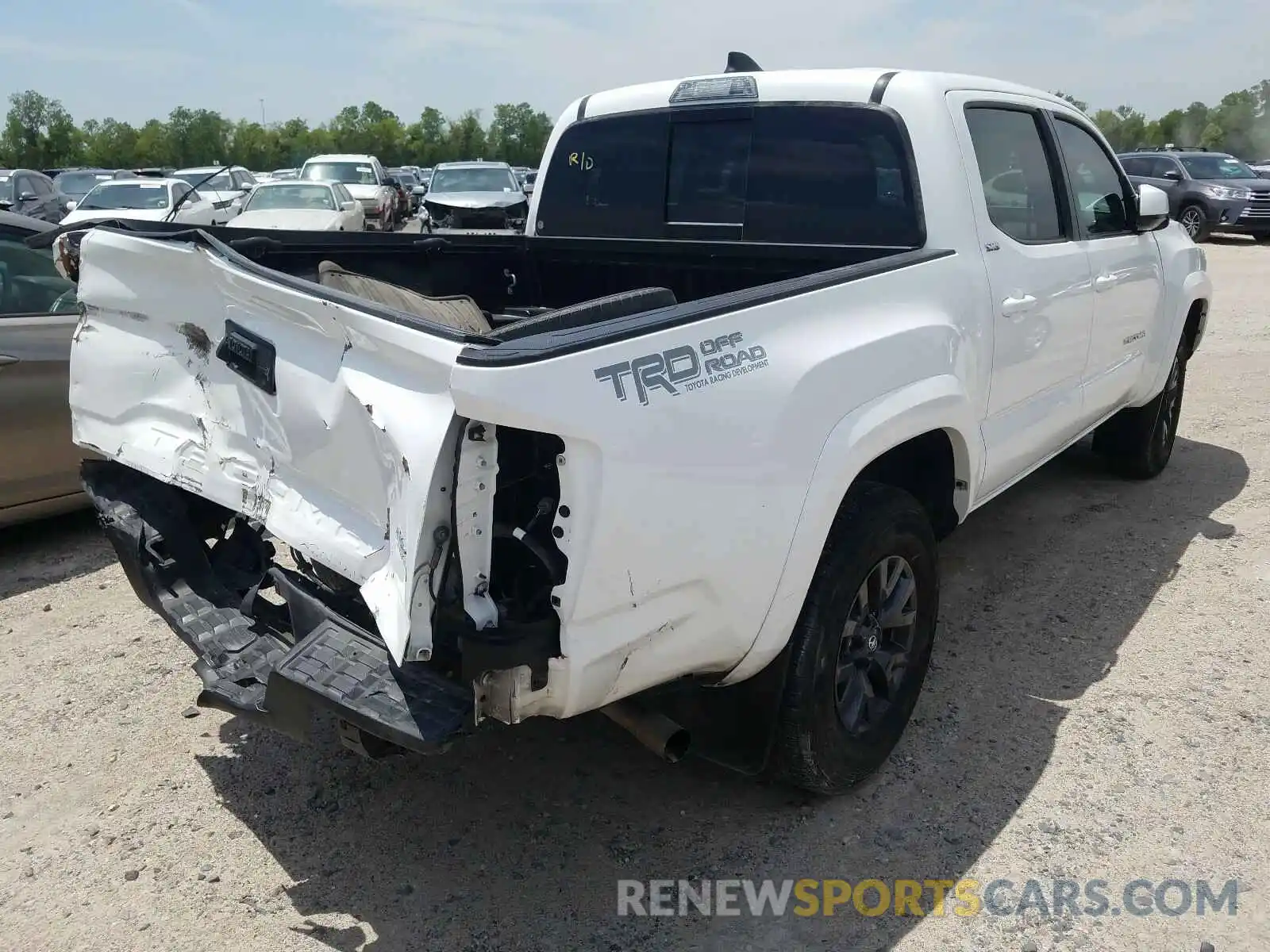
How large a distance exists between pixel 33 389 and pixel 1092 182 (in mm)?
4961

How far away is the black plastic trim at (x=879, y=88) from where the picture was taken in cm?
358

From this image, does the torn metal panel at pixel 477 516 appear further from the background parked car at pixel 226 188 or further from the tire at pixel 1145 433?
the background parked car at pixel 226 188

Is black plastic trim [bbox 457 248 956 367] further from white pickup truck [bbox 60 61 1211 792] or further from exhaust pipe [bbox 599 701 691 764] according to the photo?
exhaust pipe [bbox 599 701 691 764]

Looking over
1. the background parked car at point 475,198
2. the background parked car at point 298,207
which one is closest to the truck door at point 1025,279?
the background parked car at point 298,207

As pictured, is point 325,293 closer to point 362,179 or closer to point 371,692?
point 371,692

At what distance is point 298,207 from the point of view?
16234mm

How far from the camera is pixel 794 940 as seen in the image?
265 centimetres

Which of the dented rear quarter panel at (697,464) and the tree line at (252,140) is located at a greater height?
the tree line at (252,140)

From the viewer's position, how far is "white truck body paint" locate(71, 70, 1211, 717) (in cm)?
220

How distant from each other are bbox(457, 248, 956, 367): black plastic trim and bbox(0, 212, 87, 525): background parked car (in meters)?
3.68

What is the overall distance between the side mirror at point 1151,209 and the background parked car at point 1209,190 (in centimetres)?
1722

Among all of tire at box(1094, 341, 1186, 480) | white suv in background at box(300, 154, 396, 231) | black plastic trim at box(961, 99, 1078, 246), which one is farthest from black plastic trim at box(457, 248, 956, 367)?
white suv in background at box(300, 154, 396, 231)

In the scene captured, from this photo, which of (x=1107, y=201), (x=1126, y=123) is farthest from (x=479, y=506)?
(x=1126, y=123)

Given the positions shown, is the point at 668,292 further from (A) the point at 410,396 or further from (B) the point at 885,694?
(B) the point at 885,694
